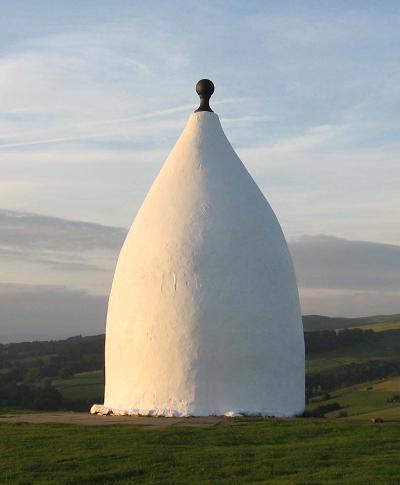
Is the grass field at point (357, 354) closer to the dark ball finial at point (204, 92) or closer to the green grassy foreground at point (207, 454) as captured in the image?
the dark ball finial at point (204, 92)

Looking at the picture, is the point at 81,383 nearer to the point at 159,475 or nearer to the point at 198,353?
the point at 198,353

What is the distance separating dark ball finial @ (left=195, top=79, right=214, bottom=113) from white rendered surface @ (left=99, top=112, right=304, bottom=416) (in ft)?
3.33

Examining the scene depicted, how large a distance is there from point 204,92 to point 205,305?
4667 millimetres

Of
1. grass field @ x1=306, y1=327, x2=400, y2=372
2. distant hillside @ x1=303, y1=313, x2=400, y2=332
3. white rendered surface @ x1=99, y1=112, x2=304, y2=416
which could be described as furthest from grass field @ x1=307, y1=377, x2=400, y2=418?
Result: distant hillside @ x1=303, y1=313, x2=400, y2=332

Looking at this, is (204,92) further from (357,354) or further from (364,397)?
(357,354)

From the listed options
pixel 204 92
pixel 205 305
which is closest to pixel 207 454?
pixel 205 305

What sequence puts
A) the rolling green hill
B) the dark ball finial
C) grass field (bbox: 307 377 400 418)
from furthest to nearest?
the rolling green hill
grass field (bbox: 307 377 400 418)
the dark ball finial

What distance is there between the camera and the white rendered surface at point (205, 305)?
15.8m

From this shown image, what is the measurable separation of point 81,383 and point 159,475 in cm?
3187

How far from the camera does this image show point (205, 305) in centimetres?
1589

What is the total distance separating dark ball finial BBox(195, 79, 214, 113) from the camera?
58.6 ft

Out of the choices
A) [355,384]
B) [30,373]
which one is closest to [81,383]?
[30,373]

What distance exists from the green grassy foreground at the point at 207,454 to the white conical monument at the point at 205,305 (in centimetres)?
125

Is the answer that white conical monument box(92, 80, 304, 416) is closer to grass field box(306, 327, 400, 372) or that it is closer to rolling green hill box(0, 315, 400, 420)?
rolling green hill box(0, 315, 400, 420)
